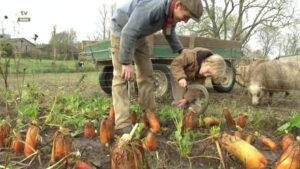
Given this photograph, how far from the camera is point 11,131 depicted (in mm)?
3998

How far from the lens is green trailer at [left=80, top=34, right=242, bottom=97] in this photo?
900 cm

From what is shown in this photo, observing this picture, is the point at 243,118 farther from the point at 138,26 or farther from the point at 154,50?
the point at 154,50

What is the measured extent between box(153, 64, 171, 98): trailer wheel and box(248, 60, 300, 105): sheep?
172 centimetres

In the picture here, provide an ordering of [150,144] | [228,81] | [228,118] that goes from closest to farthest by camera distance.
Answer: [150,144], [228,118], [228,81]

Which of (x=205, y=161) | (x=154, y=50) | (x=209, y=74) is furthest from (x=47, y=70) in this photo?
(x=205, y=161)

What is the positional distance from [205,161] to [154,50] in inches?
229

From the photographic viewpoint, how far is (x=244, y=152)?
121 inches

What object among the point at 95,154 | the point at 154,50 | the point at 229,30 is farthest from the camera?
the point at 229,30

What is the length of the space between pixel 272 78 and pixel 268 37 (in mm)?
30494

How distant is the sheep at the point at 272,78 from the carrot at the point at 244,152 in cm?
584

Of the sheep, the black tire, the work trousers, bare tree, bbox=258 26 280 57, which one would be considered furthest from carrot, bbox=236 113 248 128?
bare tree, bbox=258 26 280 57

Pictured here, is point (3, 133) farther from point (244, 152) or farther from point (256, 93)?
point (256, 93)

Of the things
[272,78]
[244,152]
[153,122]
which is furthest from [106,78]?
[244,152]

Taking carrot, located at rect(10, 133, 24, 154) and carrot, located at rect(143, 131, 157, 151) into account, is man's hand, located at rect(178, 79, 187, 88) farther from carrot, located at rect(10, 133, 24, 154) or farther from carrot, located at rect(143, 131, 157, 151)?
carrot, located at rect(10, 133, 24, 154)
